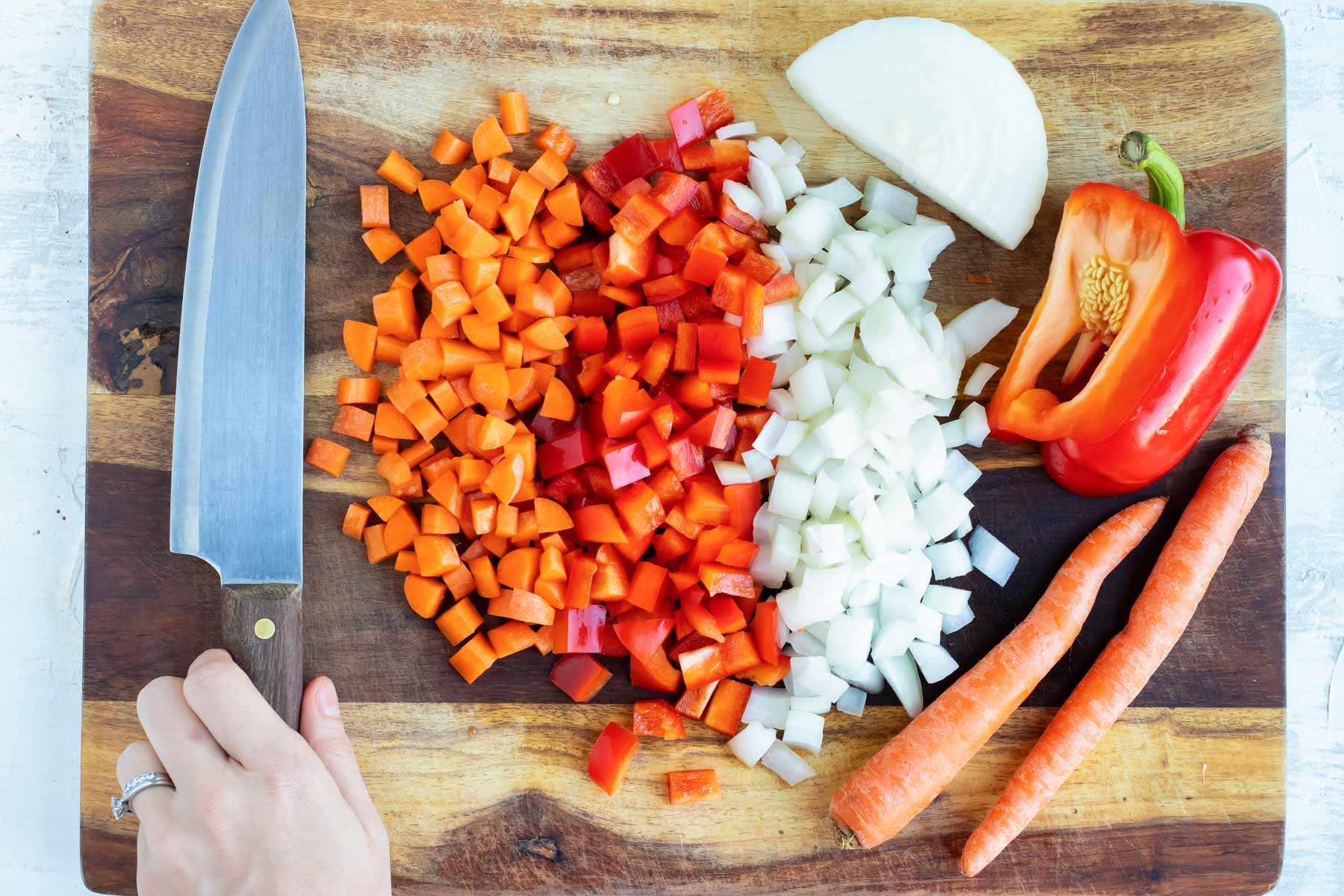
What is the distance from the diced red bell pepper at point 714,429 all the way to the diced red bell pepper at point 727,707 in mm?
488

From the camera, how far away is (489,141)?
1747 millimetres

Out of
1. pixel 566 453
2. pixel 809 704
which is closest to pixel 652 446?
pixel 566 453

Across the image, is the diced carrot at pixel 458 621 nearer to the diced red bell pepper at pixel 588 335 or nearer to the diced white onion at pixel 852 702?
the diced red bell pepper at pixel 588 335

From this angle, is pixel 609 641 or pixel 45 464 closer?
pixel 609 641

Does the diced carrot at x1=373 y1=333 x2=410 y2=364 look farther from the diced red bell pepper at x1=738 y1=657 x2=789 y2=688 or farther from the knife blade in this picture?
the diced red bell pepper at x1=738 y1=657 x2=789 y2=688

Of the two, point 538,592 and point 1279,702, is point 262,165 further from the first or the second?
point 1279,702

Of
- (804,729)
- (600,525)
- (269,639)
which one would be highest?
(600,525)

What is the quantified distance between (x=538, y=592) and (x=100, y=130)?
4.18ft

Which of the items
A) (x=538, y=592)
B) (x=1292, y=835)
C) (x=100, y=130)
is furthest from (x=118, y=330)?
(x=1292, y=835)

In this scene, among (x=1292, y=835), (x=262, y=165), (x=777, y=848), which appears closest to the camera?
(x=262, y=165)

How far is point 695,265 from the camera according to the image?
171 centimetres

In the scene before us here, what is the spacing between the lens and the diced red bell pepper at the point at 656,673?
172 centimetres

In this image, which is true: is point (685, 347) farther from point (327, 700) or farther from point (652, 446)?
point (327, 700)

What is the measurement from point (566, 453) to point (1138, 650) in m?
1.20
